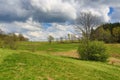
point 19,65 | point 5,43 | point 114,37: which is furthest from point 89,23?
point 114,37

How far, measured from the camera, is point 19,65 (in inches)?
907

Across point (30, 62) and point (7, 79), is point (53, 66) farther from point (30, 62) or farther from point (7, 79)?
point (7, 79)

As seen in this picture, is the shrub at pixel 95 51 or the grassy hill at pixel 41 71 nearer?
the grassy hill at pixel 41 71

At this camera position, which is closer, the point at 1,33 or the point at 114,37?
the point at 1,33

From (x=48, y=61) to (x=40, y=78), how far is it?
6.51 meters

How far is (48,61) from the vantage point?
26.6 m

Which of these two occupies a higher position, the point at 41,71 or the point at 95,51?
the point at 95,51

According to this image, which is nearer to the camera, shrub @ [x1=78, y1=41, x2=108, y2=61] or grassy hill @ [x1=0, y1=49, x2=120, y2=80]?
grassy hill @ [x1=0, y1=49, x2=120, y2=80]

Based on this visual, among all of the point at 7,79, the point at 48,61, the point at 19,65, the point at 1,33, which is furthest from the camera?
the point at 1,33

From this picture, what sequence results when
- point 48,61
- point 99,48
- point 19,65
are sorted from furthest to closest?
1. point 99,48
2. point 48,61
3. point 19,65

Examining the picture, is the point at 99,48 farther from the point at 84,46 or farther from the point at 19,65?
the point at 19,65

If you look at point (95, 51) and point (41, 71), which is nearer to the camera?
point (41, 71)

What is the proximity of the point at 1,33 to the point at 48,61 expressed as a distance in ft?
171

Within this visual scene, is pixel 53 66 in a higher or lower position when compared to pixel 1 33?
lower
